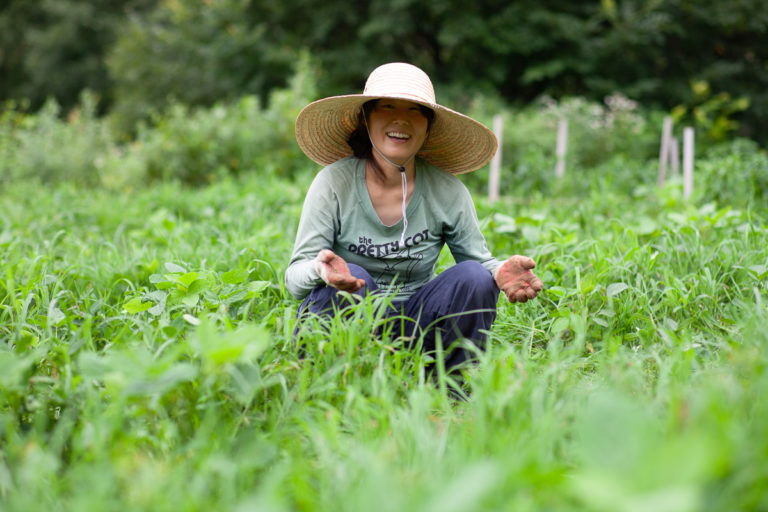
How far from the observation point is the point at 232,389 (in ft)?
4.55

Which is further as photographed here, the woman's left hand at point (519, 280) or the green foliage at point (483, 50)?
the green foliage at point (483, 50)

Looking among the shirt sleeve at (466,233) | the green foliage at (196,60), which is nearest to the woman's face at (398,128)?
the shirt sleeve at (466,233)

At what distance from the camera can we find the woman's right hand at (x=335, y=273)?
163 cm

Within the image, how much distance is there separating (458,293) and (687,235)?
152cm

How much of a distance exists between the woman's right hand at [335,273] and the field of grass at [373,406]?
8 cm

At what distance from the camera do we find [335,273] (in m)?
1.63

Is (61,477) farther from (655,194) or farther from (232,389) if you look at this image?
(655,194)

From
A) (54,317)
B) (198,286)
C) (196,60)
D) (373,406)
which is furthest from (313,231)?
(196,60)

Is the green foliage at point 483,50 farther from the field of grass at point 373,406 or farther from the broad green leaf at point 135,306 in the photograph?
the broad green leaf at point 135,306

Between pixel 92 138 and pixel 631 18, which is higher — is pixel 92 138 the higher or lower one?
the lower one

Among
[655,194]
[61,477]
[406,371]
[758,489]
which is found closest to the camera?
[758,489]

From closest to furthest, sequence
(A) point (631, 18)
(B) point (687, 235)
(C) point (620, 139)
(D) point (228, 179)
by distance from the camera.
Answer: (B) point (687, 235)
(D) point (228, 179)
(C) point (620, 139)
(A) point (631, 18)

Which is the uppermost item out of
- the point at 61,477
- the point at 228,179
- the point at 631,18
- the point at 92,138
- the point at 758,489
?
the point at 631,18

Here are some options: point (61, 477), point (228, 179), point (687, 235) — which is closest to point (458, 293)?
point (61, 477)
